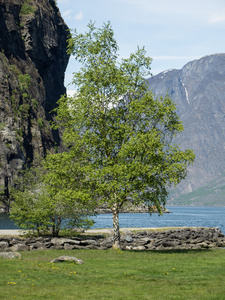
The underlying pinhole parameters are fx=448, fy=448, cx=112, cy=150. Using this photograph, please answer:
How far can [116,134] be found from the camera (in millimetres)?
36000

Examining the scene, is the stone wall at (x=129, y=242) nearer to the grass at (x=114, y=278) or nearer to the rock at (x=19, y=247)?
the rock at (x=19, y=247)

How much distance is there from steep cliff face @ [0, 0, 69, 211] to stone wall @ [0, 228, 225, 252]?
6886 cm

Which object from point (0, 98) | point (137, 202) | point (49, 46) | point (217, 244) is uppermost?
point (49, 46)

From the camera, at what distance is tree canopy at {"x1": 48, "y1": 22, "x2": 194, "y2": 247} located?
111 feet

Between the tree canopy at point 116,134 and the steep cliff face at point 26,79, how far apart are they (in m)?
81.6

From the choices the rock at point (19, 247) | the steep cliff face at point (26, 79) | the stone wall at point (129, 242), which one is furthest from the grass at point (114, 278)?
the steep cliff face at point (26, 79)

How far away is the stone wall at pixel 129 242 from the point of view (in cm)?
3631

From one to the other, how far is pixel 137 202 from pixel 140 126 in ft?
21.3

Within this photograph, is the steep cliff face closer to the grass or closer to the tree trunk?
the tree trunk

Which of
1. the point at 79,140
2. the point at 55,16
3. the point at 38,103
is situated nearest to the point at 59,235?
the point at 79,140

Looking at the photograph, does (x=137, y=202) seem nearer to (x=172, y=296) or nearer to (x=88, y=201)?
(x=88, y=201)

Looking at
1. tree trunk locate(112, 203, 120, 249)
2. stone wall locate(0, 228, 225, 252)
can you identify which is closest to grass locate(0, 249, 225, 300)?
stone wall locate(0, 228, 225, 252)

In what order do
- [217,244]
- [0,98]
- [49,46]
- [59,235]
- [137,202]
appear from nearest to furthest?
Result: 1. [137,202]
2. [59,235]
3. [217,244]
4. [0,98]
5. [49,46]

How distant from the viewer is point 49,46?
175m
